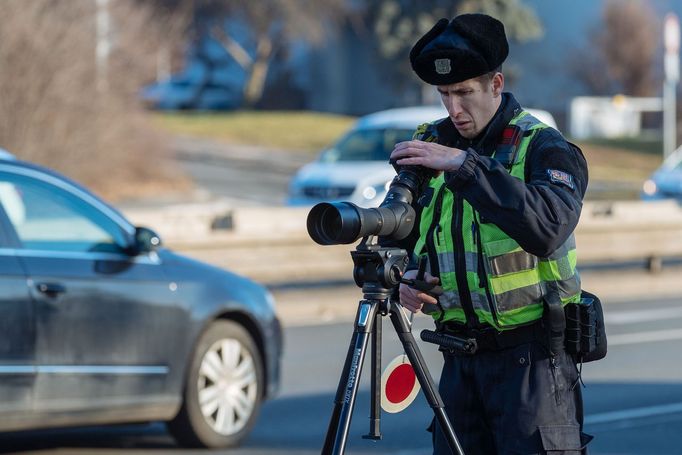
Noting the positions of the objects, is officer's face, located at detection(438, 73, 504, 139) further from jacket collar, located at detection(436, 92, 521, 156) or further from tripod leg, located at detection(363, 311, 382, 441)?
tripod leg, located at detection(363, 311, 382, 441)

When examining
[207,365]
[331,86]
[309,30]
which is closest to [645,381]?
[207,365]

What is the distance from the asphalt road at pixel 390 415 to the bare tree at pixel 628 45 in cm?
3498

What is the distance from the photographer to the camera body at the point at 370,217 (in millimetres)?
3436

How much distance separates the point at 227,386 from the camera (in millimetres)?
7863

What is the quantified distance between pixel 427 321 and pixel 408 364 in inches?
387

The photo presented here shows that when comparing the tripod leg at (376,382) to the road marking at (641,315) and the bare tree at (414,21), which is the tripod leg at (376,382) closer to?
the road marking at (641,315)

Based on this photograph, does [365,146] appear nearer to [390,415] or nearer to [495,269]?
[390,415]

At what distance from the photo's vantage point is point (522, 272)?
380 centimetres

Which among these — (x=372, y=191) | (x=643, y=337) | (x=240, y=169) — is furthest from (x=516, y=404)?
(x=240, y=169)

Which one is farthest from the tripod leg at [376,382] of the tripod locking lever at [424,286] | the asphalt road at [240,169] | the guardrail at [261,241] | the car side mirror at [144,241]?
the asphalt road at [240,169]

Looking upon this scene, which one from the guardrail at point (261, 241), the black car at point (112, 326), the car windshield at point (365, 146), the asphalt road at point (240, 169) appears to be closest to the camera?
the black car at point (112, 326)

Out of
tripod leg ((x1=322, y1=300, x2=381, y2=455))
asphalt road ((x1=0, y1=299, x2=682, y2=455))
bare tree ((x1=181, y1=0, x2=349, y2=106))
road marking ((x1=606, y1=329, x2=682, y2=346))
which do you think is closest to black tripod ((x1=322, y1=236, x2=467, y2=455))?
tripod leg ((x1=322, y1=300, x2=381, y2=455))

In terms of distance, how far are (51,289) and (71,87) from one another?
16341 mm

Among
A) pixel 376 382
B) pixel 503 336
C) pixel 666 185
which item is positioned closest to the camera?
pixel 376 382
